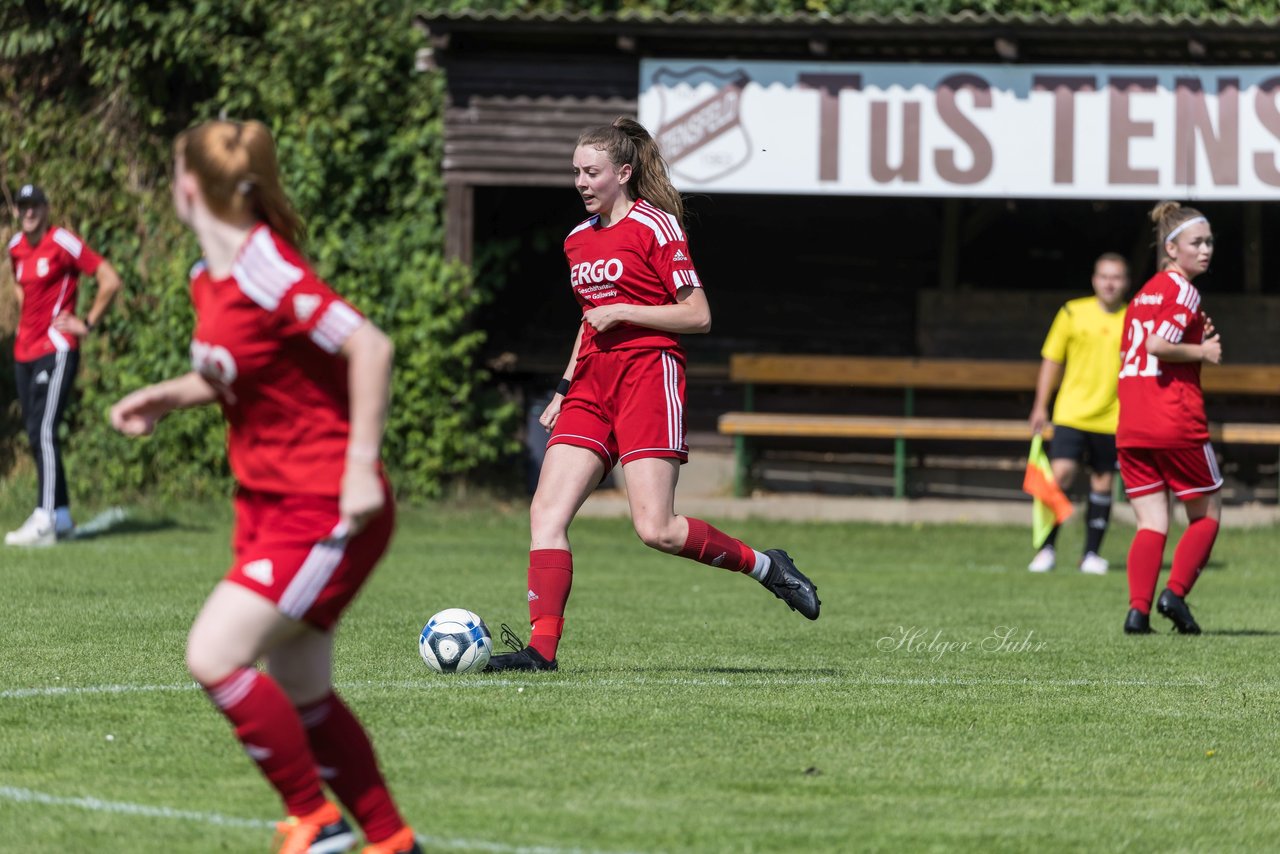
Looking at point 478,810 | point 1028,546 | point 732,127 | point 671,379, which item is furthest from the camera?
point 732,127

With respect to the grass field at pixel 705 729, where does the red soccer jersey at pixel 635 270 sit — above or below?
above

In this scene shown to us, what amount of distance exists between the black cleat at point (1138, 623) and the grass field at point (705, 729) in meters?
0.12

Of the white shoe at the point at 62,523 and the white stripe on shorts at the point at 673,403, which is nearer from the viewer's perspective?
the white stripe on shorts at the point at 673,403

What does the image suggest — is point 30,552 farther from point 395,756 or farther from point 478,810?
point 478,810

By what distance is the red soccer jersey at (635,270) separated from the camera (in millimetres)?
6383

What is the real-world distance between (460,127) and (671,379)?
32.6ft

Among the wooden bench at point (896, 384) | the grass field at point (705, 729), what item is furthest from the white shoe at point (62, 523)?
the wooden bench at point (896, 384)

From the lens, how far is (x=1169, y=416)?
319 inches

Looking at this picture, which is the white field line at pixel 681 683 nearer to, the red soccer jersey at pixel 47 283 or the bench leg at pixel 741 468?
the red soccer jersey at pixel 47 283

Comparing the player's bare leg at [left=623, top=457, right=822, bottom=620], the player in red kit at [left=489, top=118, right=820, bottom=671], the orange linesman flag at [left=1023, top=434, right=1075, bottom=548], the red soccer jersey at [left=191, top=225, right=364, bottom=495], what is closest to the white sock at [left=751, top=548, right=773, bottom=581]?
the player's bare leg at [left=623, top=457, right=822, bottom=620]

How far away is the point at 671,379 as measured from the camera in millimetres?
6426

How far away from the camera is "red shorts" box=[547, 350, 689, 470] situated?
20.8 feet

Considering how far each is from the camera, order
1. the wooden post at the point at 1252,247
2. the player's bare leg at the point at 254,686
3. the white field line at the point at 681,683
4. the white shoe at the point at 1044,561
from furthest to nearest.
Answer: the wooden post at the point at 1252,247 → the white shoe at the point at 1044,561 → the white field line at the point at 681,683 → the player's bare leg at the point at 254,686

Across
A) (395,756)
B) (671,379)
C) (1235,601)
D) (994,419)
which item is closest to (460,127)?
(994,419)
